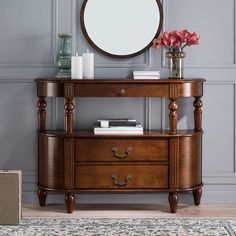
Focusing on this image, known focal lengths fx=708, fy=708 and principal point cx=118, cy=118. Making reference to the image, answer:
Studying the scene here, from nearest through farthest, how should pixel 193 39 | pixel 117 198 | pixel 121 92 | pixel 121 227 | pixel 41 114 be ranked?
pixel 121 227
pixel 121 92
pixel 193 39
pixel 41 114
pixel 117 198

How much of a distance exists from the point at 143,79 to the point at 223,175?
3.20ft

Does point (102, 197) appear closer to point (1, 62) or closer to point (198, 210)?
point (198, 210)

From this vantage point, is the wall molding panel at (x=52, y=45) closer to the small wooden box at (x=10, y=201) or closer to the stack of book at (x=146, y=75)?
the stack of book at (x=146, y=75)

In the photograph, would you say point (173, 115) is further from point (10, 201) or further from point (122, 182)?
point (10, 201)

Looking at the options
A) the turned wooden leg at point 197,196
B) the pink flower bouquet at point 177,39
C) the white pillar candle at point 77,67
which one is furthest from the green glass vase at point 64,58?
the turned wooden leg at point 197,196

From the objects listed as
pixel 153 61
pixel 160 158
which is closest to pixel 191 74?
pixel 153 61

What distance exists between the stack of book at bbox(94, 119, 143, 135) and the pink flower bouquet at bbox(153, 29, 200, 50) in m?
0.56

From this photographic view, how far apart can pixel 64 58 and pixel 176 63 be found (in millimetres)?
770

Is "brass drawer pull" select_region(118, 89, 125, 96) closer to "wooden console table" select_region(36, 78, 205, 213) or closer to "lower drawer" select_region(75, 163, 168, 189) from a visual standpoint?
"wooden console table" select_region(36, 78, 205, 213)

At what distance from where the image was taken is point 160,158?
187 inches

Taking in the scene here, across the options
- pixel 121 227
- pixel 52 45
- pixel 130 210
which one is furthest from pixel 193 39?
pixel 121 227

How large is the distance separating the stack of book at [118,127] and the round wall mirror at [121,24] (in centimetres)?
51

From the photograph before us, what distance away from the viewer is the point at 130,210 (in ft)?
16.0

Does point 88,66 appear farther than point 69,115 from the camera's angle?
Yes
